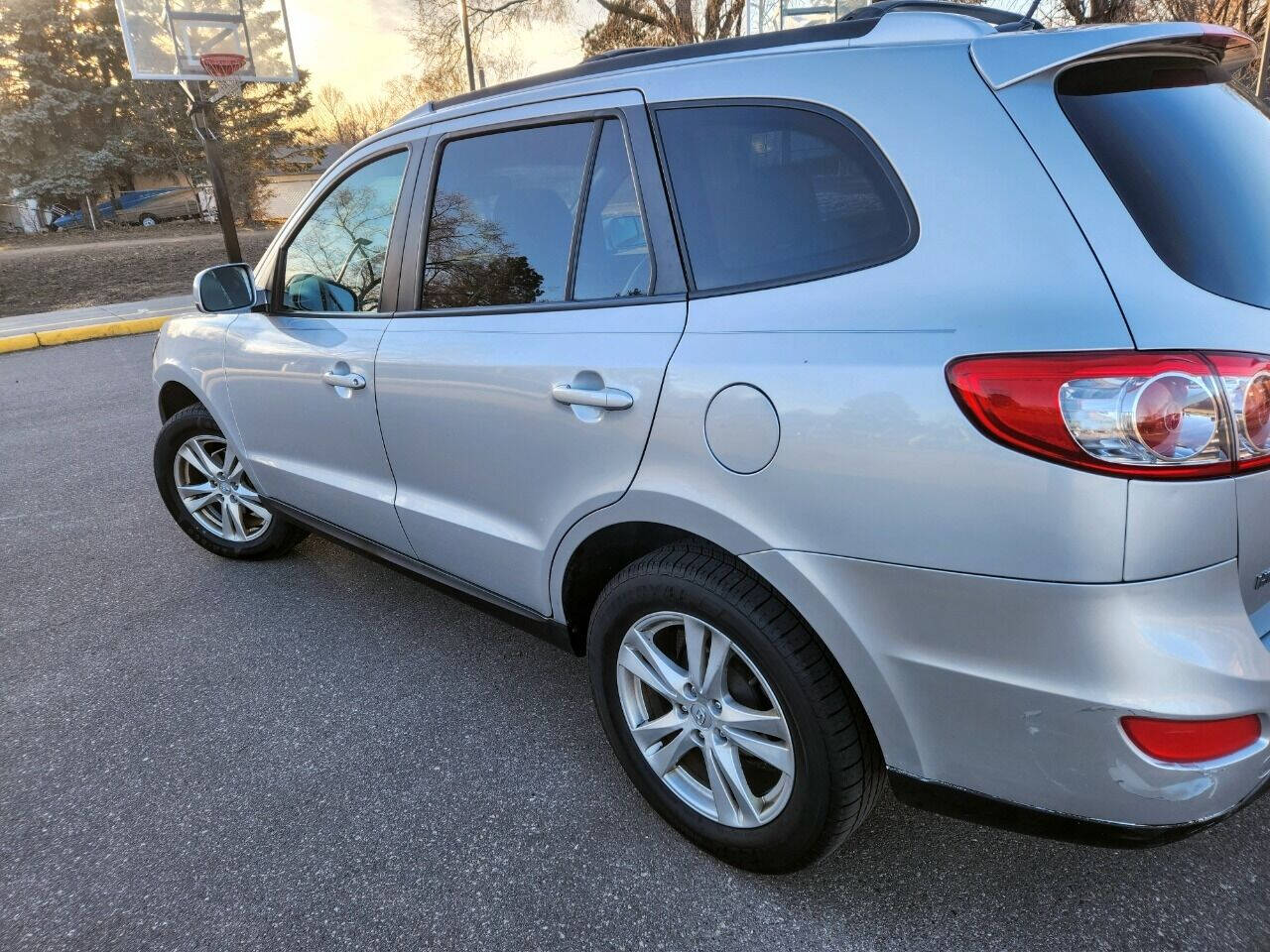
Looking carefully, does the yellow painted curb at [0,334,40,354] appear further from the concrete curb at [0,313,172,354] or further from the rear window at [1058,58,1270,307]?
the rear window at [1058,58,1270,307]

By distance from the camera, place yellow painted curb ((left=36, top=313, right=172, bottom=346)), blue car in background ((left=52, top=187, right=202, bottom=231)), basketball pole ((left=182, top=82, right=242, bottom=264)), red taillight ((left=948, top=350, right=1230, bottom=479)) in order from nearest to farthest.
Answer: red taillight ((left=948, top=350, right=1230, bottom=479))
yellow painted curb ((left=36, top=313, right=172, bottom=346))
basketball pole ((left=182, top=82, right=242, bottom=264))
blue car in background ((left=52, top=187, right=202, bottom=231))

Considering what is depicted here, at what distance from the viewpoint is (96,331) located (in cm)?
1136

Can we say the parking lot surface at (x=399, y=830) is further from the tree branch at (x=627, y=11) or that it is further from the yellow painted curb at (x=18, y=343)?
the tree branch at (x=627, y=11)

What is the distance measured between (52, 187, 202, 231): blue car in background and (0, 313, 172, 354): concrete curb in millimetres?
27708

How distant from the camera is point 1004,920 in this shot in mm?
1855

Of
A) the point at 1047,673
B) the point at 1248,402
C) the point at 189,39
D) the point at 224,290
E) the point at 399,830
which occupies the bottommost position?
the point at 399,830

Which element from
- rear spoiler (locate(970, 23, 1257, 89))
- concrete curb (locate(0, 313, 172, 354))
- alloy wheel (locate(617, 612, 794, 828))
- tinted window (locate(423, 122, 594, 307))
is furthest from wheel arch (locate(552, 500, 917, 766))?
concrete curb (locate(0, 313, 172, 354))

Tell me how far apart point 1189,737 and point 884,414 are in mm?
707

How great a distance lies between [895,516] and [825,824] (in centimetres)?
71

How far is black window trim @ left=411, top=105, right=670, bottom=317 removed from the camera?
200cm

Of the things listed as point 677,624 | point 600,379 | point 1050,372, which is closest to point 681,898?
point 677,624

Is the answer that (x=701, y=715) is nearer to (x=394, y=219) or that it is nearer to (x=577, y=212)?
(x=577, y=212)

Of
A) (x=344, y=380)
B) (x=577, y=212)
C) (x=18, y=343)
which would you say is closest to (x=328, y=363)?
(x=344, y=380)

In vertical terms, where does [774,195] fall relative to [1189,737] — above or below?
above
